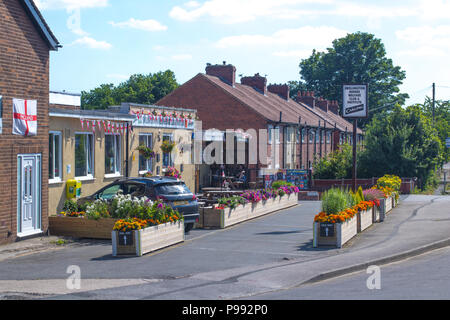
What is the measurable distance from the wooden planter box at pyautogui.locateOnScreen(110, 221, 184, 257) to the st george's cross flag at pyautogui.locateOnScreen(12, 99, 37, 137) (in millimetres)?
4467

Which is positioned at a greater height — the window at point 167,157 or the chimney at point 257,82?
the chimney at point 257,82

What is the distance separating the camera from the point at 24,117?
16.5 metres

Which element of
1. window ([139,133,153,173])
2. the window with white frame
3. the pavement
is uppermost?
the window with white frame

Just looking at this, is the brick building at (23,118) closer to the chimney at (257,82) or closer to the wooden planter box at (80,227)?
the wooden planter box at (80,227)

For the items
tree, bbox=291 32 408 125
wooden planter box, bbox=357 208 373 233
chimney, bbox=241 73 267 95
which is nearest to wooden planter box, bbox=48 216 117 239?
wooden planter box, bbox=357 208 373 233

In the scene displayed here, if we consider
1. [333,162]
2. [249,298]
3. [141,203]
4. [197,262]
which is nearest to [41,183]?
[141,203]

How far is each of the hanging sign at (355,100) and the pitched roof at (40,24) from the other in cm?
1040

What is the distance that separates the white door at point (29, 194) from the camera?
1655cm

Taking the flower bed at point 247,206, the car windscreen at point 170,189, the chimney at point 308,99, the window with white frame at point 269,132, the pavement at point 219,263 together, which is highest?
the chimney at point 308,99

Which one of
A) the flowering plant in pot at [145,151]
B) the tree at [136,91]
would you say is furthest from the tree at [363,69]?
the flowering plant in pot at [145,151]

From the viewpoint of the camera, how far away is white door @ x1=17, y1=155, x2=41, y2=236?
54.3 ft

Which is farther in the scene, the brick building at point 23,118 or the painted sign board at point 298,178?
the painted sign board at point 298,178

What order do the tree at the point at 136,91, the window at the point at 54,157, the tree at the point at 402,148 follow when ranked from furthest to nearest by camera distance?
1. the tree at the point at 136,91
2. the tree at the point at 402,148
3. the window at the point at 54,157

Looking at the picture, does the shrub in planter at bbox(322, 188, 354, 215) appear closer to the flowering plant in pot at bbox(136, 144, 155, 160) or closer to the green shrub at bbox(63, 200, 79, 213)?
the green shrub at bbox(63, 200, 79, 213)
